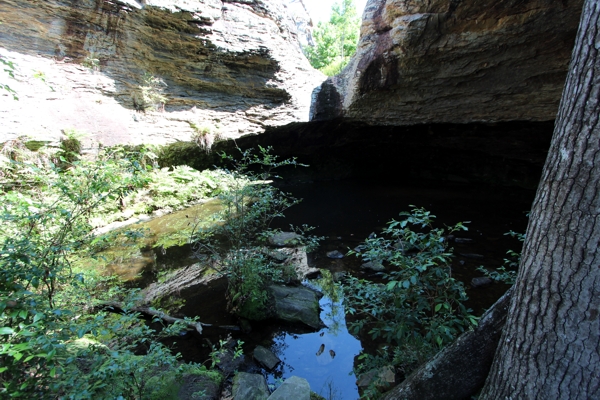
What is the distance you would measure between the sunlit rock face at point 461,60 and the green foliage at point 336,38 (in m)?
16.6

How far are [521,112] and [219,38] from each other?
8041 millimetres

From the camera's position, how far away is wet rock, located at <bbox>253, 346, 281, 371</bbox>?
9.81 feet

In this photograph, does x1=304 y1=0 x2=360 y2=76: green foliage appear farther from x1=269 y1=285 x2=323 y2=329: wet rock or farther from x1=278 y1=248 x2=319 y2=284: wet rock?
x1=269 y1=285 x2=323 y2=329: wet rock

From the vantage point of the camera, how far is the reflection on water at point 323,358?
2.82 m

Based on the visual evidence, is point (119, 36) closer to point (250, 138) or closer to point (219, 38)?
point (219, 38)

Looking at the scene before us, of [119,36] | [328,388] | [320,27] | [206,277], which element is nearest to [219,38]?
[119,36]

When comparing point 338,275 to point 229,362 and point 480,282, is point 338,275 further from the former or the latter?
point 229,362

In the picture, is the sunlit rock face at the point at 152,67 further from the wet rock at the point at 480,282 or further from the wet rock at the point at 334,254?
the wet rock at the point at 480,282

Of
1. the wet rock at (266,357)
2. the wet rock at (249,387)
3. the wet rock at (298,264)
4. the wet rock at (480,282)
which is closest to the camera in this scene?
the wet rock at (249,387)

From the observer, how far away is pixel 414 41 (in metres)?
6.27

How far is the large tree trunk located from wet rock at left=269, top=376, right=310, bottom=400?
140 centimetres

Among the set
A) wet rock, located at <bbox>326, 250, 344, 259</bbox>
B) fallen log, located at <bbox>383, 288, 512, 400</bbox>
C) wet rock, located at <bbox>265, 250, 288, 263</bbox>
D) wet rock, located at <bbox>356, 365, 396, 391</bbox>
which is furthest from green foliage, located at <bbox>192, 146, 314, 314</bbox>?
fallen log, located at <bbox>383, 288, 512, 400</bbox>

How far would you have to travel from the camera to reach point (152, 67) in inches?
337

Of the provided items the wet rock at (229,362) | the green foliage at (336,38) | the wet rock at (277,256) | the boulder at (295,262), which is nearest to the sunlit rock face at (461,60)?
the boulder at (295,262)
